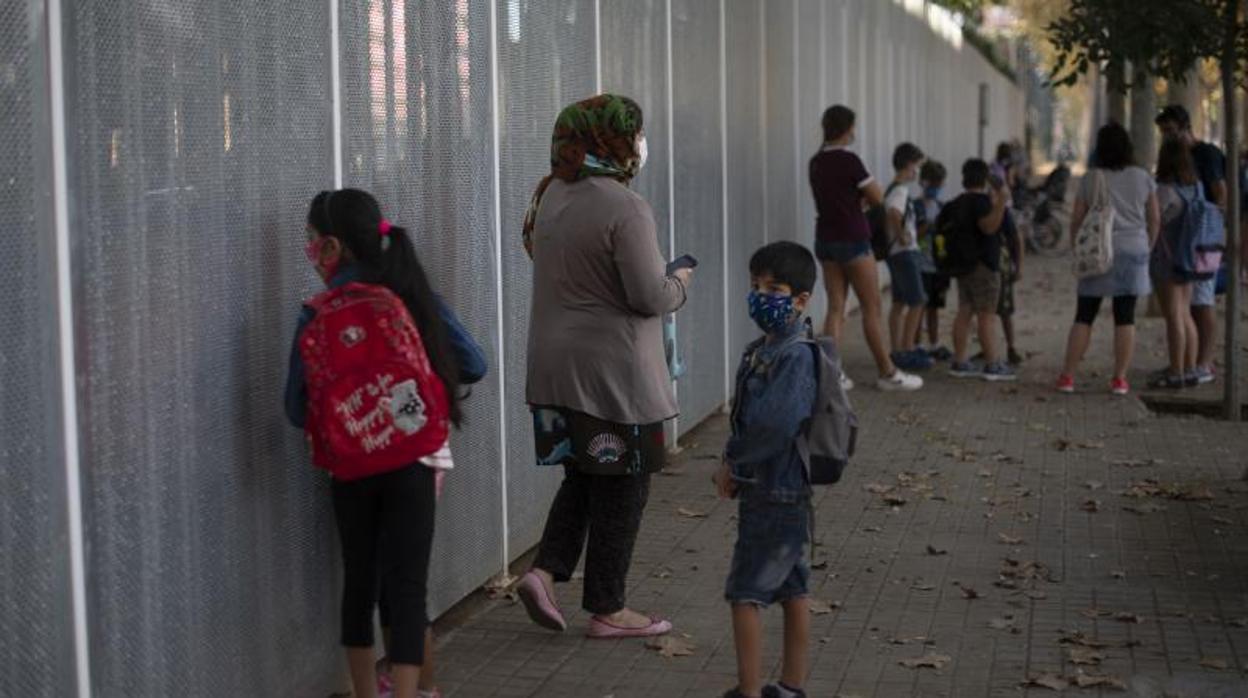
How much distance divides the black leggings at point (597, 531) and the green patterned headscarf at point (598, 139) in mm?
1013

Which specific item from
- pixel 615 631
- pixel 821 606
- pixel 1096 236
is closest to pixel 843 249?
pixel 1096 236

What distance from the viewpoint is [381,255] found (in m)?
4.87

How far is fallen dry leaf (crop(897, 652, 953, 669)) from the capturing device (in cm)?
597

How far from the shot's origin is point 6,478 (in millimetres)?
3844

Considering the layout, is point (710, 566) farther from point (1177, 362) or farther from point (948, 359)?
point (948, 359)

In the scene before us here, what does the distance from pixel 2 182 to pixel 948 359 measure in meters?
11.5

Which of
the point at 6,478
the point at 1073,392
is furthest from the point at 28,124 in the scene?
the point at 1073,392

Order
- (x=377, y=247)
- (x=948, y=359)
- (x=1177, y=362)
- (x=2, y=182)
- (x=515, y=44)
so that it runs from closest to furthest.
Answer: (x=2, y=182)
(x=377, y=247)
(x=515, y=44)
(x=1177, y=362)
(x=948, y=359)

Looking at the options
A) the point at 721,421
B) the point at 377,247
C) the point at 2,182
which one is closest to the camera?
the point at 2,182

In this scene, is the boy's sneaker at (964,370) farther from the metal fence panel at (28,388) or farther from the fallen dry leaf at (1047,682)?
the metal fence panel at (28,388)

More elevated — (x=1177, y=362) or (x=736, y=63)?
(x=736, y=63)

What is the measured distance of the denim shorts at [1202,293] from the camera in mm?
12797

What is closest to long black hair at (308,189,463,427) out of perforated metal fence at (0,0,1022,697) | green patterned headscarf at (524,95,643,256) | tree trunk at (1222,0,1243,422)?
perforated metal fence at (0,0,1022,697)

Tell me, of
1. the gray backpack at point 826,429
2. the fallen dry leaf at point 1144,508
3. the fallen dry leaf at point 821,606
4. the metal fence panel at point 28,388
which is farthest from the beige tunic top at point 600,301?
the fallen dry leaf at point 1144,508
